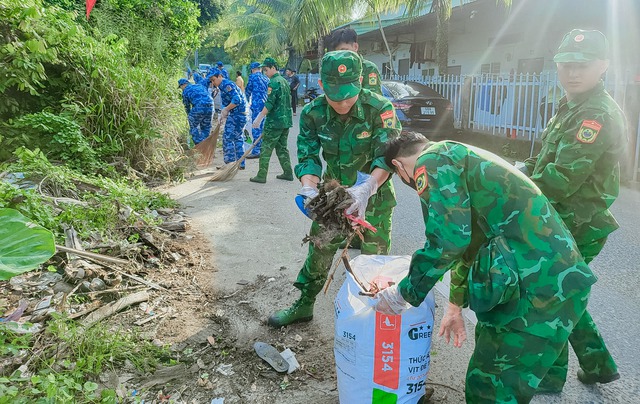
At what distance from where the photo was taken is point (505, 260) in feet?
5.80

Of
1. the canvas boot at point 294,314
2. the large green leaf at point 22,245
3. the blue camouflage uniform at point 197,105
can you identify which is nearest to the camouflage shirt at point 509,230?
the large green leaf at point 22,245

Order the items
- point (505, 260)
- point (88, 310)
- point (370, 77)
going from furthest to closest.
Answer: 1. point (370, 77)
2. point (88, 310)
3. point (505, 260)

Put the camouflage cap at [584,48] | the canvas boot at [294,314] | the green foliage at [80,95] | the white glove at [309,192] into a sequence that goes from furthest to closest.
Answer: the green foliage at [80,95]
the canvas boot at [294,314]
the white glove at [309,192]
the camouflage cap at [584,48]

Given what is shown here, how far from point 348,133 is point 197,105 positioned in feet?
23.4

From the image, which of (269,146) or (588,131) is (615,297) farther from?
(269,146)

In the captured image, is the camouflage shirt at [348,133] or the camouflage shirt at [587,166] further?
the camouflage shirt at [348,133]

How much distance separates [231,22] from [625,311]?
29.1m

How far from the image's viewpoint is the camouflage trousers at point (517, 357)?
5.96 feet

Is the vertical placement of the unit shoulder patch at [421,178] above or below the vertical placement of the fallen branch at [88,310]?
above

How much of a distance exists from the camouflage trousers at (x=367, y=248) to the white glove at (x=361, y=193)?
1.52ft

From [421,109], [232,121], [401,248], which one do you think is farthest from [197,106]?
[401,248]

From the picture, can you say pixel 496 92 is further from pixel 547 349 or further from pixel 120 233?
pixel 547 349

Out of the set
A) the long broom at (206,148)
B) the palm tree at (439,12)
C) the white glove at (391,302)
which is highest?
the palm tree at (439,12)

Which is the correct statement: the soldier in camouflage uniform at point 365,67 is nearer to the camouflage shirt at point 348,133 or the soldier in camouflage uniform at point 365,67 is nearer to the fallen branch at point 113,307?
the camouflage shirt at point 348,133
